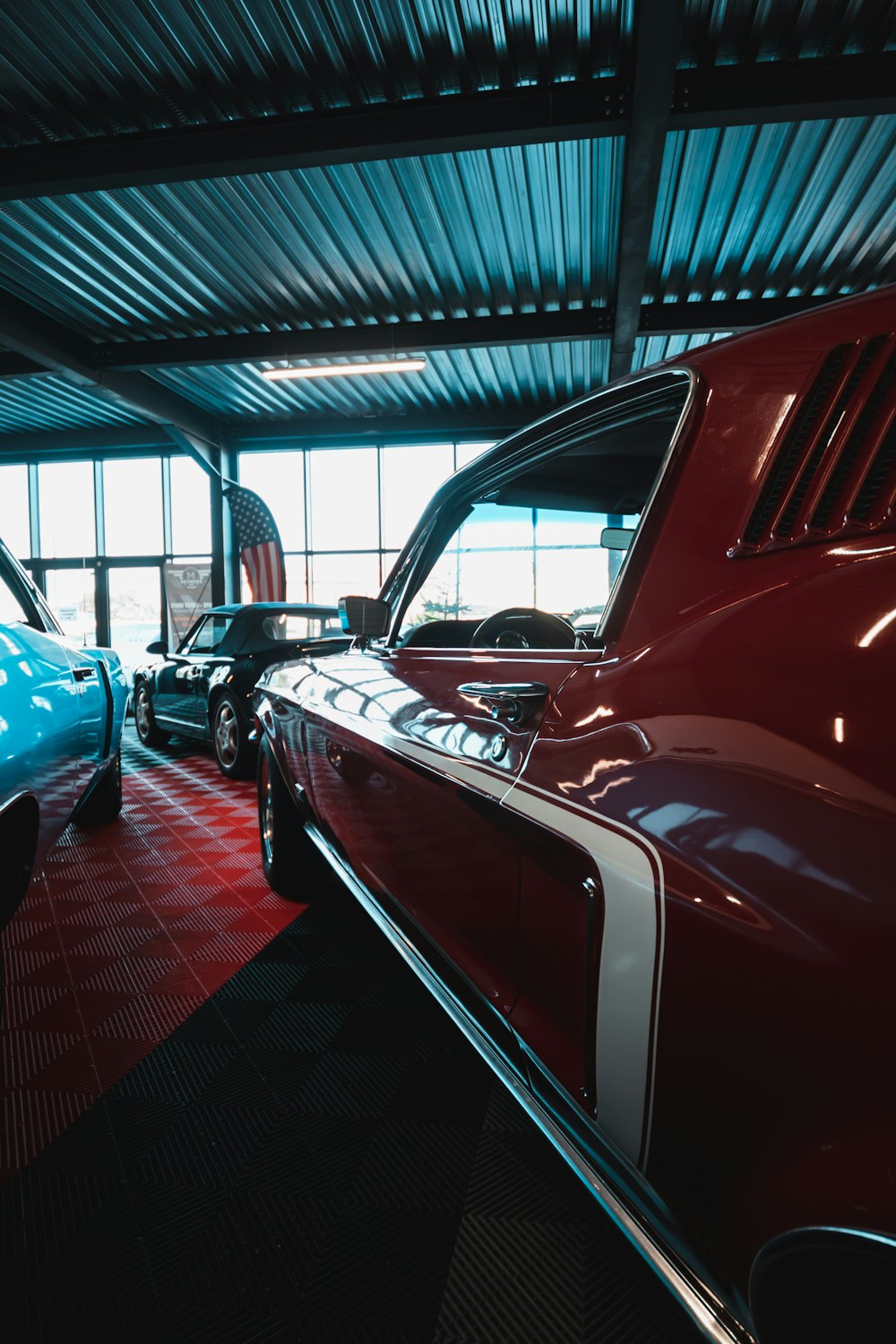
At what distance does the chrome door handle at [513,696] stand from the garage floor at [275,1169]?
1.05 meters

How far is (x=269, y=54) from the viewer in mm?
5113

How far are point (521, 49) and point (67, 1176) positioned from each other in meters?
6.65

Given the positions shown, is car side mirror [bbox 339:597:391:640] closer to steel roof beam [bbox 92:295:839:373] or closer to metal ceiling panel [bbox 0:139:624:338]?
metal ceiling panel [bbox 0:139:624:338]

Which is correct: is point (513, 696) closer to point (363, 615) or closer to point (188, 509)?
point (363, 615)

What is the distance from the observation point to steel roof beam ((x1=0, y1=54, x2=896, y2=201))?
5.10 meters

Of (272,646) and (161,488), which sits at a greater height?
(161,488)

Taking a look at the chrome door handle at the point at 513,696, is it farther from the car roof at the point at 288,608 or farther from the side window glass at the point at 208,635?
the side window glass at the point at 208,635

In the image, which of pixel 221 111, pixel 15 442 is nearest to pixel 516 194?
pixel 221 111

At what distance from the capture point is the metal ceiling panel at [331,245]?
261 inches

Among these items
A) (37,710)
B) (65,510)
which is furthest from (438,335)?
(65,510)

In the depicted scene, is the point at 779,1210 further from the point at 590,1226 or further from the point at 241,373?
the point at 241,373

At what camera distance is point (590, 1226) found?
4.73 feet

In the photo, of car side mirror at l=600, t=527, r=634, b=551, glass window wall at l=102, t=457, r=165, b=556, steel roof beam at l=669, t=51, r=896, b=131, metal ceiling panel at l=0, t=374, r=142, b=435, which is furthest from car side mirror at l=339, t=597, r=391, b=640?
glass window wall at l=102, t=457, r=165, b=556

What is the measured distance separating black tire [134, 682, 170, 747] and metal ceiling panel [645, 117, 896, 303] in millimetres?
7198
